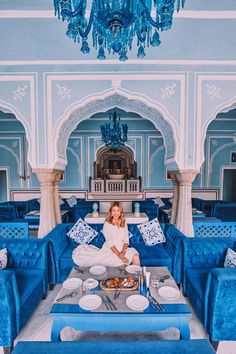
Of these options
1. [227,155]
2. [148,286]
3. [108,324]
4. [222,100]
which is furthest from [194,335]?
[227,155]

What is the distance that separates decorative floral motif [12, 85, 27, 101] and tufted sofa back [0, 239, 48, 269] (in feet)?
8.66

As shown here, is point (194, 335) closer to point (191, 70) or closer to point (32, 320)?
point (32, 320)

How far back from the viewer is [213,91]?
414cm

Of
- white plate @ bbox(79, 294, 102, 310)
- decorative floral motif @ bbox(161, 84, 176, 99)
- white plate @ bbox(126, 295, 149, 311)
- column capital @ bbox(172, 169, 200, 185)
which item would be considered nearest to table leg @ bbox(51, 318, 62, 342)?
white plate @ bbox(79, 294, 102, 310)

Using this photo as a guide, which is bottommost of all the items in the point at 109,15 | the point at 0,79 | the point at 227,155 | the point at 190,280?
the point at 190,280

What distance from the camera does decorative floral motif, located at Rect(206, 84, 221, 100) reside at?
4.14m

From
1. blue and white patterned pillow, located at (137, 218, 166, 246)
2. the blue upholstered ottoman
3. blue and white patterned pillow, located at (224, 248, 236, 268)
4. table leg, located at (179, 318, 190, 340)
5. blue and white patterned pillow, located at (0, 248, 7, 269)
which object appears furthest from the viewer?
blue and white patterned pillow, located at (137, 218, 166, 246)

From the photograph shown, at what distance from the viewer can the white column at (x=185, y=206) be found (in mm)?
4324

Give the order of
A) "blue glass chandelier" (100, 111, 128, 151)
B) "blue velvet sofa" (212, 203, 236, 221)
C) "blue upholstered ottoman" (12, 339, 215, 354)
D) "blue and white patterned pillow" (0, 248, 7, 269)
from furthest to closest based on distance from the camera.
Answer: "blue velvet sofa" (212, 203, 236, 221) → "blue glass chandelier" (100, 111, 128, 151) → "blue and white patterned pillow" (0, 248, 7, 269) → "blue upholstered ottoman" (12, 339, 215, 354)

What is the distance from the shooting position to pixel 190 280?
284 cm

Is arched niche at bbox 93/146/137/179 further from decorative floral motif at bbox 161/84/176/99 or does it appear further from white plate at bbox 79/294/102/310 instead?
white plate at bbox 79/294/102/310

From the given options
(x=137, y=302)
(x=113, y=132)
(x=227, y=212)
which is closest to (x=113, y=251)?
(x=137, y=302)

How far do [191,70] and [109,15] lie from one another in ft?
9.77

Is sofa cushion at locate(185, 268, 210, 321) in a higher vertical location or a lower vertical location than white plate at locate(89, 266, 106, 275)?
lower
